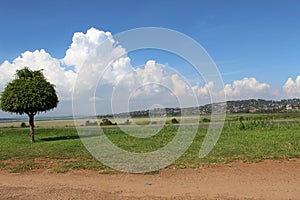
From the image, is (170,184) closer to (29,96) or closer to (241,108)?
(29,96)

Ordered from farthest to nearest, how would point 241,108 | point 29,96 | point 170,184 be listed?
1. point 241,108
2. point 29,96
3. point 170,184

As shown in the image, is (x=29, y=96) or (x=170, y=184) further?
(x=29, y=96)

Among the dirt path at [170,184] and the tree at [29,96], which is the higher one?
the tree at [29,96]

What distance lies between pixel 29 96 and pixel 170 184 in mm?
13950

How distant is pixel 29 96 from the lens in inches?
794

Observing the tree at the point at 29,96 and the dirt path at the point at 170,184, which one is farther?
the tree at the point at 29,96

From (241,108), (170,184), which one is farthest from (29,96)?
(241,108)

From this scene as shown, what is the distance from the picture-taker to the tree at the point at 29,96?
2012 cm

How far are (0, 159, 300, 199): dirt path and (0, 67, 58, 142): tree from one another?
370 inches

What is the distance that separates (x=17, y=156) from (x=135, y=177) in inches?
293

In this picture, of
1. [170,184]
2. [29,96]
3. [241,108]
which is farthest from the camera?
[241,108]

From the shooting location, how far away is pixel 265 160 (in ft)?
40.1

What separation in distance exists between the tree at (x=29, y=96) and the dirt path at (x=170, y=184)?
939 cm

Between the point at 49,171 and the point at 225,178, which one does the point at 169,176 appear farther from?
the point at 49,171
